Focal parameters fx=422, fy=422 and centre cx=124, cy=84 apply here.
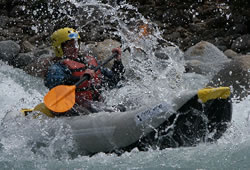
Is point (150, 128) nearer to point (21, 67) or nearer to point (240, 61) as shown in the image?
point (240, 61)

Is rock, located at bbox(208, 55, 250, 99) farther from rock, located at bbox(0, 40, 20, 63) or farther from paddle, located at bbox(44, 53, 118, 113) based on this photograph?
rock, located at bbox(0, 40, 20, 63)

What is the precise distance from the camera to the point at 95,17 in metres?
15.2

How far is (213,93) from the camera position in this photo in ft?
13.5

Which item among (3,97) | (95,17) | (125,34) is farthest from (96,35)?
(125,34)

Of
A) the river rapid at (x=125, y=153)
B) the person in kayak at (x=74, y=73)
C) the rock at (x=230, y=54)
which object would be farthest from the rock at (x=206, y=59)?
the person in kayak at (x=74, y=73)

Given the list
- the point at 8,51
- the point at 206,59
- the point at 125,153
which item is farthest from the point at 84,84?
the point at 8,51

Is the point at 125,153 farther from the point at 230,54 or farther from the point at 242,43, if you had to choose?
the point at 242,43

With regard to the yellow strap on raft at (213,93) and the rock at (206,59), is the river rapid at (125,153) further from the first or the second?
the rock at (206,59)

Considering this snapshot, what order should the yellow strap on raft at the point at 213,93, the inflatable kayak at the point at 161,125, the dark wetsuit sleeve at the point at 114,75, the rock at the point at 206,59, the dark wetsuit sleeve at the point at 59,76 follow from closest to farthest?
the yellow strap on raft at the point at 213,93 < the inflatable kayak at the point at 161,125 < the dark wetsuit sleeve at the point at 59,76 < the dark wetsuit sleeve at the point at 114,75 < the rock at the point at 206,59

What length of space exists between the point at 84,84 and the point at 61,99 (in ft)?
1.37

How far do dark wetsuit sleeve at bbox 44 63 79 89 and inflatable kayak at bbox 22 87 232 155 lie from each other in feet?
1.90

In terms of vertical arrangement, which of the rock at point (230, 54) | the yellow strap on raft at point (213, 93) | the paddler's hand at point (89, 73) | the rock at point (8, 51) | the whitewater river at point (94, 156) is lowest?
the rock at point (8, 51)

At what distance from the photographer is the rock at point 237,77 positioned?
22.5 ft

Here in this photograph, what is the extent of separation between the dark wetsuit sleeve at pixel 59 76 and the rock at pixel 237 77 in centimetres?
299
